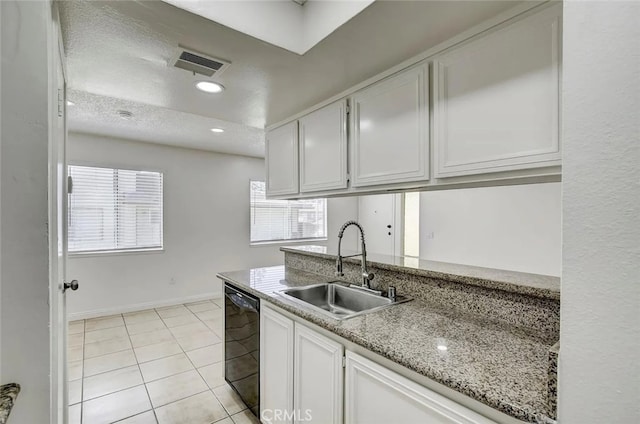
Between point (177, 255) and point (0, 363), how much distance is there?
146 inches

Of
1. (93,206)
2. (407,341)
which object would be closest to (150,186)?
(93,206)

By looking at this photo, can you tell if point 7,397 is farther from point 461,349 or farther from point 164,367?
point 164,367

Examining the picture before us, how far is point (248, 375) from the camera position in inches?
79.6

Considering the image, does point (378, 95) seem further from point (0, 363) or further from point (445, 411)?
point (0, 363)

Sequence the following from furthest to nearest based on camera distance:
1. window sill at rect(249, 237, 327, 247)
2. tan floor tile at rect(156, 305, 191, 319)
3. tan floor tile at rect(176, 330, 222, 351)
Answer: window sill at rect(249, 237, 327, 247)
tan floor tile at rect(156, 305, 191, 319)
tan floor tile at rect(176, 330, 222, 351)

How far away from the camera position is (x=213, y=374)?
257cm

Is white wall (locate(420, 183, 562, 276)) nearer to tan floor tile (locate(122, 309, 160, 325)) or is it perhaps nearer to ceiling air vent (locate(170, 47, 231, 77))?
ceiling air vent (locate(170, 47, 231, 77))

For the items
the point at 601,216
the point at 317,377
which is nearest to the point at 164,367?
the point at 317,377

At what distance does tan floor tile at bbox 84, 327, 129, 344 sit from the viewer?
3223mm

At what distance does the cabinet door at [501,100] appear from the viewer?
3.67 ft

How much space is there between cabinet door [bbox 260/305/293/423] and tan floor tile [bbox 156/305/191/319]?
8.70 feet

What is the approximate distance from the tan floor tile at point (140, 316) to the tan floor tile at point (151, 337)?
46 centimetres

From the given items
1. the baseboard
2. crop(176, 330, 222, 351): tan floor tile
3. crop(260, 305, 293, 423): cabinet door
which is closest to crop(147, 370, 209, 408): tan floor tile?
crop(176, 330, 222, 351): tan floor tile

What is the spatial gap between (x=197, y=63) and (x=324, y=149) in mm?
957
